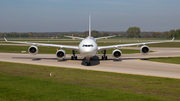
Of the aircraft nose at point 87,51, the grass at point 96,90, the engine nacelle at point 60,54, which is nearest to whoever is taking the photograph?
the grass at point 96,90

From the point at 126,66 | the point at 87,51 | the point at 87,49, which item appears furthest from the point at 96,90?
the point at 126,66

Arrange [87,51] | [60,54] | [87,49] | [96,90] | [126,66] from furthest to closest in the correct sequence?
1. [60,54]
2. [126,66]
3. [87,49]
4. [87,51]
5. [96,90]

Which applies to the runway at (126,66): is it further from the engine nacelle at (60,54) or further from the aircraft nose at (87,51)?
the aircraft nose at (87,51)

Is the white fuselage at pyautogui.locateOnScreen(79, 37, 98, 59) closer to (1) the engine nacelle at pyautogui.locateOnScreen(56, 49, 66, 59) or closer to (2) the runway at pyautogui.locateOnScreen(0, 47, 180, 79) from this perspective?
(2) the runway at pyautogui.locateOnScreen(0, 47, 180, 79)

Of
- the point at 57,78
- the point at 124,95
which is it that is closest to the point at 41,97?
the point at 124,95

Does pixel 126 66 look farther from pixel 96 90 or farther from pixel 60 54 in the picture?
pixel 96 90

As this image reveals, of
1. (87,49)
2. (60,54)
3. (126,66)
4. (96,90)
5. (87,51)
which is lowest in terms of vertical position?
(96,90)

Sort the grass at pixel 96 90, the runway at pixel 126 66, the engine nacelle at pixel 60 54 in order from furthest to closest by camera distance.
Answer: the engine nacelle at pixel 60 54, the runway at pixel 126 66, the grass at pixel 96 90

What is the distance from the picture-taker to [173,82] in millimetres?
16953

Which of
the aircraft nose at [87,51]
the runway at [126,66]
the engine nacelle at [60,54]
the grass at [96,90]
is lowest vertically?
the grass at [96,90]

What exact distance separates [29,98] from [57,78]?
6687 millimetres

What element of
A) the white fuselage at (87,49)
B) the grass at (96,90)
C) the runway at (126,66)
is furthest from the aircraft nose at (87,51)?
the grass at (96,90)

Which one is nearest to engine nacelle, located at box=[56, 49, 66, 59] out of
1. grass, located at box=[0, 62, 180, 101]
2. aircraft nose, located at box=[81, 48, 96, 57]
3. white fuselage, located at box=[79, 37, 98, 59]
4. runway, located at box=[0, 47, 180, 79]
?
runway, located at box=[0, 47, 180, 79]

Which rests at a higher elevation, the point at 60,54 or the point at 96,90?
the point at 60,54
